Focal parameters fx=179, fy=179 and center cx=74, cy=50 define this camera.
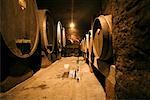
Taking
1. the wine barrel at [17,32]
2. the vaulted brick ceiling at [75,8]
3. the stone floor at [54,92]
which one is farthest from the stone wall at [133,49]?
the vaulted brick ceiling at [75,8]

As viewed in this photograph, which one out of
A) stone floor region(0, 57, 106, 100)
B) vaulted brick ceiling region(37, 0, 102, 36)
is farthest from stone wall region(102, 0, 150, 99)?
vaulted brick ceiling region(37, 0, 102, 36)

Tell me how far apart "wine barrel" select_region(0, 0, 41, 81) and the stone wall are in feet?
5.08

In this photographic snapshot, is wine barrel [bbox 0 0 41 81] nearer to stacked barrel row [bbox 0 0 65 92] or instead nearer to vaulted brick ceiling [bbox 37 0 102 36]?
stacked barrel row [bbox 0 0 65 92]

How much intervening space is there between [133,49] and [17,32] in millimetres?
2128

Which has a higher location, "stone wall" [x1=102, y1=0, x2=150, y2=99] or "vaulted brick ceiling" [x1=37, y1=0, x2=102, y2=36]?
"vaulted brick ceiling" [x1=37, y1=0, x2=102, y2=36]

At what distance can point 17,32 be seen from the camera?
3021 millimetres

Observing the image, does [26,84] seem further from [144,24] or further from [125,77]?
[144,24]

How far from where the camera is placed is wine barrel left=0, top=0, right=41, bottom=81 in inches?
101

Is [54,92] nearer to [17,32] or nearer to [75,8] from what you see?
[17,32]

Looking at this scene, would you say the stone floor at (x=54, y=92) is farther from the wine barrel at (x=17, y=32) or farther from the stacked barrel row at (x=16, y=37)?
the wine barrel at (x=17, y=32)

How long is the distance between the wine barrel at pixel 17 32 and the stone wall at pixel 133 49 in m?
1.55

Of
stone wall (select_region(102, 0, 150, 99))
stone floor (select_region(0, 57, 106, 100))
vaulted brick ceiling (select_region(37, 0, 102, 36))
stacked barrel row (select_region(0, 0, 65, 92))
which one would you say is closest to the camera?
stone wall (select_region(102, 0, 150, 99))

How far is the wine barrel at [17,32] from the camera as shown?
8.45 ft

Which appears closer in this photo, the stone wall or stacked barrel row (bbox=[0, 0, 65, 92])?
the stone wall
